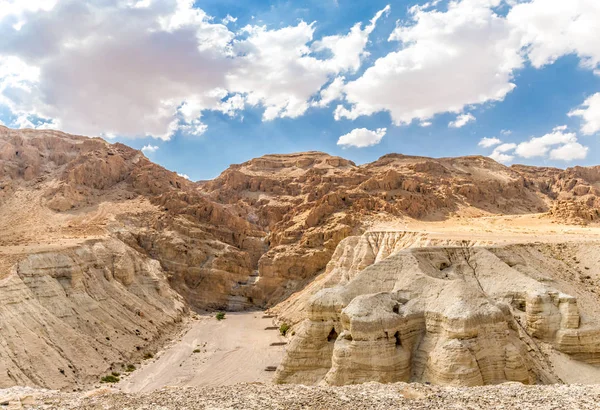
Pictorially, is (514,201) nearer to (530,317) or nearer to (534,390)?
(530,317)

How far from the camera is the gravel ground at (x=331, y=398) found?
11.9m

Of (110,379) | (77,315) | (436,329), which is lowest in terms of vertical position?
(110,379)

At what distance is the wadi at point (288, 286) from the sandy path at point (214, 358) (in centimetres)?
23

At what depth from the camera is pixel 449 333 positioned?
1905 cm

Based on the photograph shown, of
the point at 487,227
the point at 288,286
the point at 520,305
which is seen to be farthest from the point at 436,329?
the point at 288,286

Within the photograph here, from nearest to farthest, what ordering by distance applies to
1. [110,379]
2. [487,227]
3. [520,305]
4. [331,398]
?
1. [331,398]
2. [520,305]
3. [110,379]
4. [487,227]

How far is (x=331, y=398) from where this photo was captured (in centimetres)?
1268

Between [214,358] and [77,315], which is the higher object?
[77,315]

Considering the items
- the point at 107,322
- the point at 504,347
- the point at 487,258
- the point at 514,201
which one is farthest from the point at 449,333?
the point at 514,201

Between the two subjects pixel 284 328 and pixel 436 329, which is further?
pixel 284 328

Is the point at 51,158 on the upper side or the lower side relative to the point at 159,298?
upper

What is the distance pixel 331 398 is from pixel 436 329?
915cm

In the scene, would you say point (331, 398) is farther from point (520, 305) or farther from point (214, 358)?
point (214, 358)

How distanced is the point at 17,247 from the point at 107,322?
453 inches
